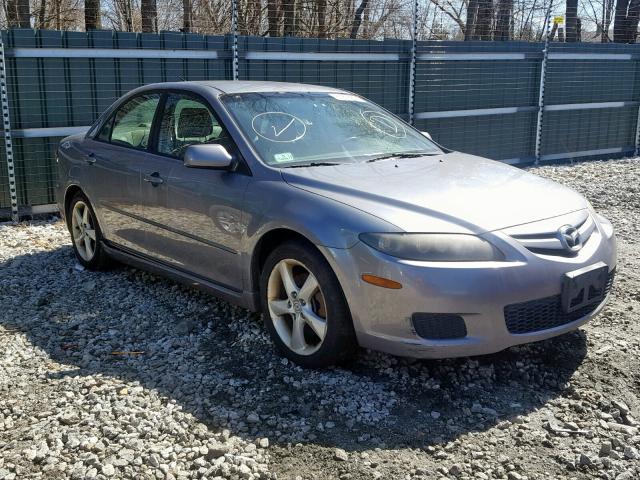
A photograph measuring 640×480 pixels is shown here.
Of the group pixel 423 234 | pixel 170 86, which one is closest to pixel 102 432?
pixel 423 234

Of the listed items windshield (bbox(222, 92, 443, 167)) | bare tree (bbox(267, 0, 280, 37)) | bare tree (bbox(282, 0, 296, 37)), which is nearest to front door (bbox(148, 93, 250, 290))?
windshield (bbox(222, 92, 443, 167))

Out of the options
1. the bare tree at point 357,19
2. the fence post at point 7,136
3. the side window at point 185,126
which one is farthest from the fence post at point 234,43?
the side window at point 185,126

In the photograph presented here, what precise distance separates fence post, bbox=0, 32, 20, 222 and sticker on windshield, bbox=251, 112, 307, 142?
439 centimetres

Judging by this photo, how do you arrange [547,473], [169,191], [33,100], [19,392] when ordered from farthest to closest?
1. [33,100]
2. [169,191]
3. [19,392]
4. [547,473]

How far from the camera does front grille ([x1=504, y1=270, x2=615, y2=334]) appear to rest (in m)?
3.76

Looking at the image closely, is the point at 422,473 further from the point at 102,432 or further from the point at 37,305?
the point at 37,305

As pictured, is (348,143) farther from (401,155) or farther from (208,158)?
(208,158)

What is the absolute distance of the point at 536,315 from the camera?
3828 mm

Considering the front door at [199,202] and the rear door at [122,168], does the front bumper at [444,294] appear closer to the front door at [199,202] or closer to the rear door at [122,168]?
the front door at [199,202]

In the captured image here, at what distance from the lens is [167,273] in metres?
5.25

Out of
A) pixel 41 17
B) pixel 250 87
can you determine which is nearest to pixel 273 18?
pixel 41 17

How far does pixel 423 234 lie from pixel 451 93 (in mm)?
8246

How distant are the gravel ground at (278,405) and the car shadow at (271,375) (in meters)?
0.01

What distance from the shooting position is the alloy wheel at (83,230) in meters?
6.25
